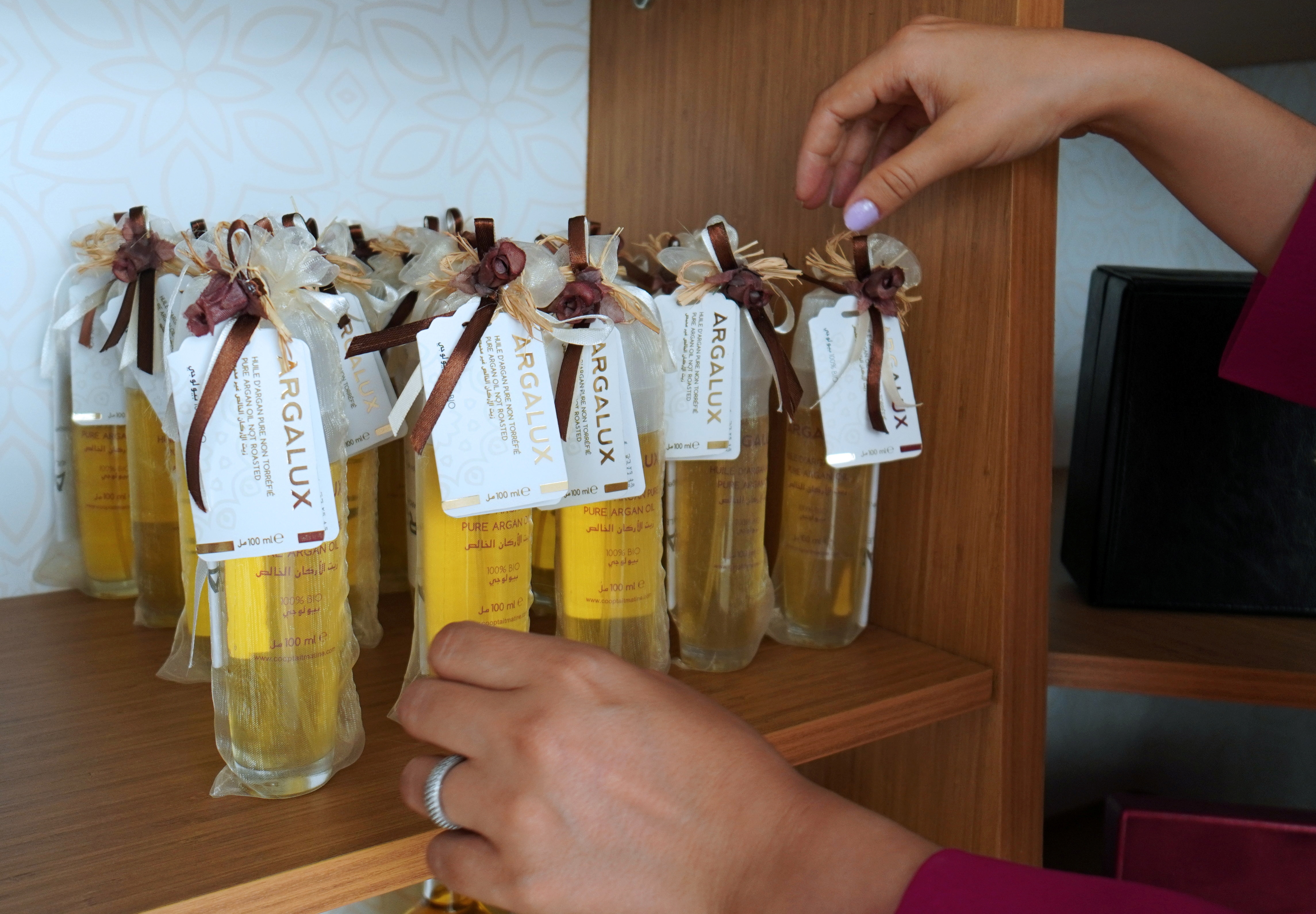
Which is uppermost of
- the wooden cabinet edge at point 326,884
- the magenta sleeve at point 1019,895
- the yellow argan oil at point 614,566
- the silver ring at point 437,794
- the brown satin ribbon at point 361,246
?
the brown satin ribbon at point 361,246

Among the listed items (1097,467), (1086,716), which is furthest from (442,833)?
(1086,716)

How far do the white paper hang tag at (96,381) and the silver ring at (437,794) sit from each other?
483 mm

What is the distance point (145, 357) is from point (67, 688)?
0.77ft

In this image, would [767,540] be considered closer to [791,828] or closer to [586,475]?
[586,475]

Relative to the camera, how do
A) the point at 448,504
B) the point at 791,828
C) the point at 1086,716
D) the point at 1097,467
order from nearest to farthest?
the point at 791,828, the point at 448,504, the point at 1097,467, the point at 1086,716

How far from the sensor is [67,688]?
0.69 metres

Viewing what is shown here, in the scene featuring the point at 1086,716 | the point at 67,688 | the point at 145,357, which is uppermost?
the point at 145,357

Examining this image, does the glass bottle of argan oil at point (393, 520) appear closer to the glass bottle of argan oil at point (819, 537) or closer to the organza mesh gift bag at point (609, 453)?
the organza mesh gift bag at point (609, 453)

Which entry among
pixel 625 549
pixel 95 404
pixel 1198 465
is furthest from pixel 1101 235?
pixel 95 404

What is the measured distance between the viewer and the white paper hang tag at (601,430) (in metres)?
0.65

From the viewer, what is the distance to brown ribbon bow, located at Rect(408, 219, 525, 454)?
576 mm

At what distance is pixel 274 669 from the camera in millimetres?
565

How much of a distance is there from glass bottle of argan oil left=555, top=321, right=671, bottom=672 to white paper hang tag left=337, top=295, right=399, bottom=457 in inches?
5.7

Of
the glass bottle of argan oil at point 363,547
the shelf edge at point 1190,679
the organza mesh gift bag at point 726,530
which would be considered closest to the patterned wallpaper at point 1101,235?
the shelf edge at point 1190,679
